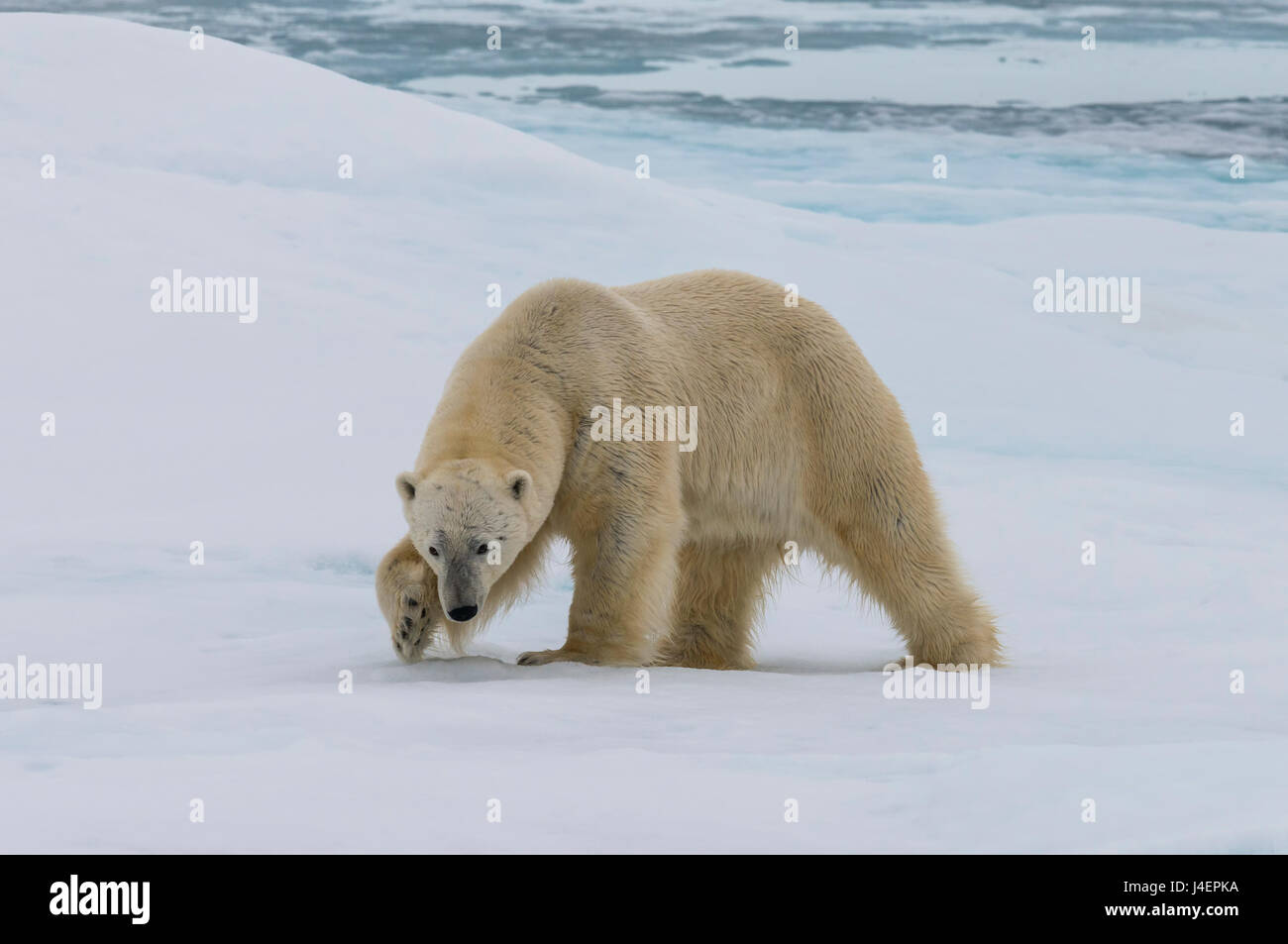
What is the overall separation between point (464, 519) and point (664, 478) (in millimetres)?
771

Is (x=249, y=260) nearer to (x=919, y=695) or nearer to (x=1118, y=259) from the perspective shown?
(x=919, y=695)

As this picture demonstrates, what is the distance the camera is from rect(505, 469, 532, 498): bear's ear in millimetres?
4273

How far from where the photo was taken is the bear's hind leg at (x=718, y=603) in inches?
220

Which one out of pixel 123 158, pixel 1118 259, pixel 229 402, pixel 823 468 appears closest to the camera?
pixel 823 468

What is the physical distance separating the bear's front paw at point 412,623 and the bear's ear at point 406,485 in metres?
0.38

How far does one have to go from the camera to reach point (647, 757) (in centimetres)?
351

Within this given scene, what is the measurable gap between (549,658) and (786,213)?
1024cm

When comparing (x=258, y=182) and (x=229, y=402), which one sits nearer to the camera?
(x=229, y=402)

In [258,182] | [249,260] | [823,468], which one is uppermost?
[258,182]

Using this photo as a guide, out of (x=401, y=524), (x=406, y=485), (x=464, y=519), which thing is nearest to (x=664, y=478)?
(x=464, y=519)

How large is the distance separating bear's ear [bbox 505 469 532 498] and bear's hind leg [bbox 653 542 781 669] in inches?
→ 54.2

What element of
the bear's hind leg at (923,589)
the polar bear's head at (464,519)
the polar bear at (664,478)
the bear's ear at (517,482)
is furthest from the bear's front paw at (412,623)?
the bear's hind leg at (923,589)

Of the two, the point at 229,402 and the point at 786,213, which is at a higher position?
the point at 786,213

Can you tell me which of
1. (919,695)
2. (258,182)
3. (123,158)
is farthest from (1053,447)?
(123,158)
